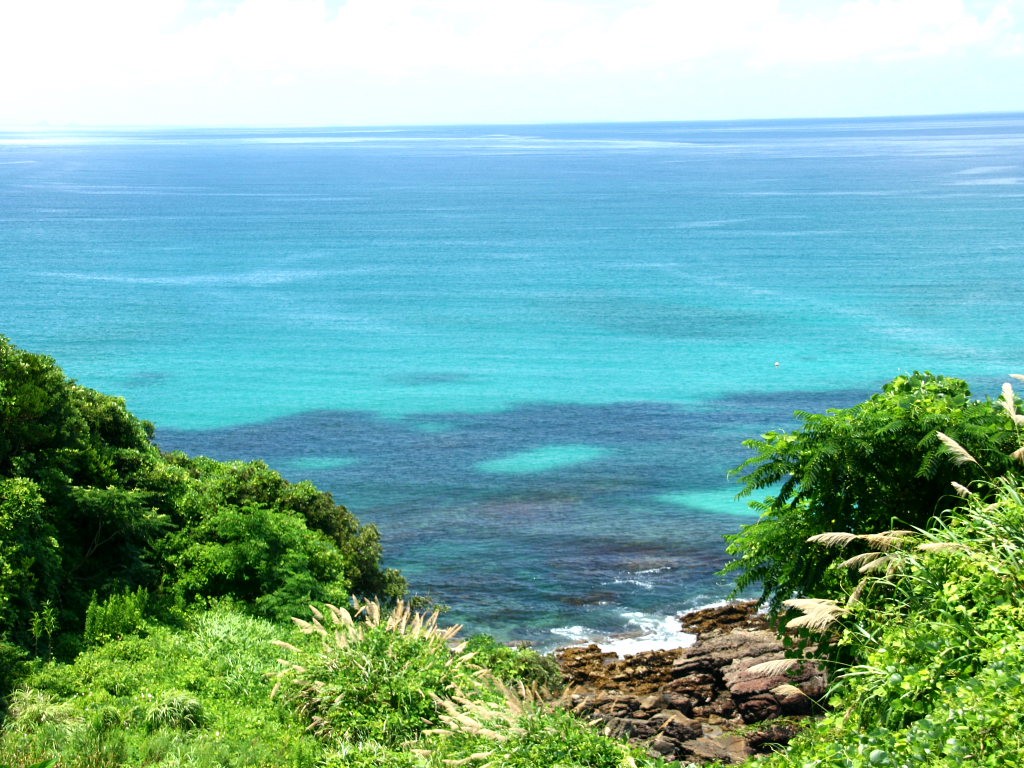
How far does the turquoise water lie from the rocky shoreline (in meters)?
3.25

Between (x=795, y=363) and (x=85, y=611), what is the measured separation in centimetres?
5451

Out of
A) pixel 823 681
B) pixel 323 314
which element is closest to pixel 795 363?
pixel 323 314

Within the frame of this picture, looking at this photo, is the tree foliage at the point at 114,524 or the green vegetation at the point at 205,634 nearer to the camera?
the green vegetation at the point at 205,634

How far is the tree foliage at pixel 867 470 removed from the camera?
62.9 ft

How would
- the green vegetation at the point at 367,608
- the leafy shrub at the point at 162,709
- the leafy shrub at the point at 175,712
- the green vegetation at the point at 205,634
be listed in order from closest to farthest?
the green vegetation at the point at 367,608 < the leafy shrub at the point at 162,709 < the green vegetation at the point at 205,634 < the leafy shrub at the point at 175,712

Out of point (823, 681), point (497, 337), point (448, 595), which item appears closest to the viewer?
point (823, 681)

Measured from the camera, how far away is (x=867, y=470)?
19.9 metres

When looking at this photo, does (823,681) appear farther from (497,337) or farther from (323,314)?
(323,314)

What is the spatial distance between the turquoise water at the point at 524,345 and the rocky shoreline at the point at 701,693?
128 inches

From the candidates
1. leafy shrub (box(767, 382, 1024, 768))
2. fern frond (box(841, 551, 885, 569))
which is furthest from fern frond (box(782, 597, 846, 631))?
fern frond (box(841, 551, 885, 569))

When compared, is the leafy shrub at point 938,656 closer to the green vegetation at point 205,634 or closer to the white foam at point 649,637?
the green vegetation at point 205,634

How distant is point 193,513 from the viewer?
2736 cm

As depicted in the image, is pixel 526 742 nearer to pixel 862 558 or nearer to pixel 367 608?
pixel 862 558

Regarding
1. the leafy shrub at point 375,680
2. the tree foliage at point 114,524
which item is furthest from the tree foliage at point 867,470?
the tree foliage at point 114,524
